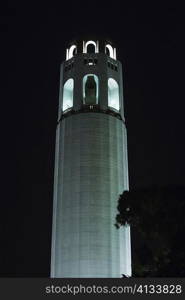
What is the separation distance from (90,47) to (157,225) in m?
36.6

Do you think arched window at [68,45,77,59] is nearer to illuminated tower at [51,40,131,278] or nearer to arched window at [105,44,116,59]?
illuminated tower at [51,40,131,278]

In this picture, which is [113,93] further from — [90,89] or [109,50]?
[109,50]

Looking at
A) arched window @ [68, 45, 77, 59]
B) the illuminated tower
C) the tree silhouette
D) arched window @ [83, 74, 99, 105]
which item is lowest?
the tree silhouette

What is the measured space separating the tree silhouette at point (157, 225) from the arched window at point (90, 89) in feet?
83.3

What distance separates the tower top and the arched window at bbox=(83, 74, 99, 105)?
389 cm

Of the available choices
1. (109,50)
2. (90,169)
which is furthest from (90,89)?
(90,169)

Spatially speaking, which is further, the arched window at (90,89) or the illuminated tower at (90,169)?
the arched window at (90,89)

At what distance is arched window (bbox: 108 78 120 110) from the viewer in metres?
56.2

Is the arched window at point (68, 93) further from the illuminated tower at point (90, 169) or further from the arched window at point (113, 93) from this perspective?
the arched window at point (113, 93)

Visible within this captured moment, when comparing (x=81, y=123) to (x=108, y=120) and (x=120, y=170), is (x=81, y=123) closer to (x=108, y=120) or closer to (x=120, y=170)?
(x=108, y=120)

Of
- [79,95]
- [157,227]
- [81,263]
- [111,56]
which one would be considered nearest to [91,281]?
[157,227]

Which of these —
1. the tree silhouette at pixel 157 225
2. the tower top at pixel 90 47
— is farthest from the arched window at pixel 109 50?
the tree silhouette at pixel 157 225

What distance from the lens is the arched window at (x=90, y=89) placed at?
54.4 metres

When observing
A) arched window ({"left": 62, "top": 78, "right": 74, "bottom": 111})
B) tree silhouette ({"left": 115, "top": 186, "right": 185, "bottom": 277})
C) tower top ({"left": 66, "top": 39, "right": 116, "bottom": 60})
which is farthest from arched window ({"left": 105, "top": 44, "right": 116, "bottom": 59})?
tree silhouette ({"left": 115, "top": 186, "right": 185, "bottom": 277})
